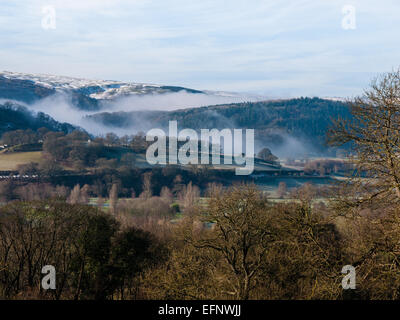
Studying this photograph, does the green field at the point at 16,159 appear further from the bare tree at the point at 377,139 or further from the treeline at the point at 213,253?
the bare tree at the point at 377,139

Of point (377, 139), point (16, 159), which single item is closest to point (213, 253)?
point (377, 139)

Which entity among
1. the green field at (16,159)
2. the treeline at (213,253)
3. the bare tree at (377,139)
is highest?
the bare tree at (377,139)

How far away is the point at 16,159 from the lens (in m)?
179

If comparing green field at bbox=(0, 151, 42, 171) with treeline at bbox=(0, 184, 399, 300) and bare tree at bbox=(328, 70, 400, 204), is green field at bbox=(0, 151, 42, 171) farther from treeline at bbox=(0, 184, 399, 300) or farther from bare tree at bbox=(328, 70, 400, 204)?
bare tree at bbox=(328, 70, 400, 204)

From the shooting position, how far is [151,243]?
45.1m

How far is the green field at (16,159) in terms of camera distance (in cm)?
16875

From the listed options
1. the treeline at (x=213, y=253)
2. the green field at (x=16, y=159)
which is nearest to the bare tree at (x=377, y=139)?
the treeline at (x=213, y=253)

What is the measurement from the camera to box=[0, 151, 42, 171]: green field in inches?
6644

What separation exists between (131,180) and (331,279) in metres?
156

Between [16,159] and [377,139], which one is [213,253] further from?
[16,159]

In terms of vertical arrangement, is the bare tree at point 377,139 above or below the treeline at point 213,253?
above
